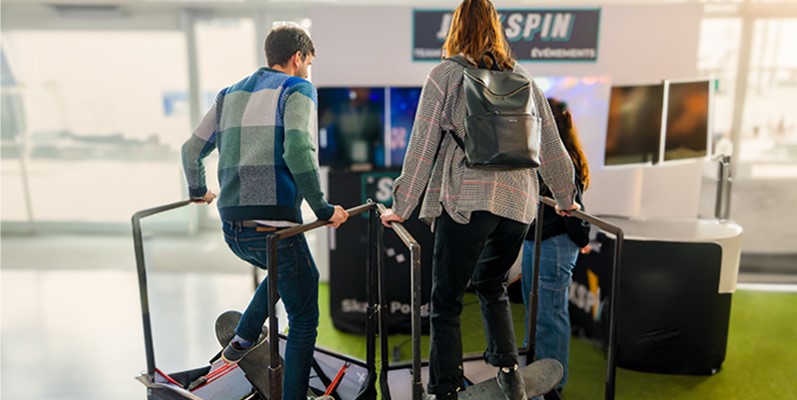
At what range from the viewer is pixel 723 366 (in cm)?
321

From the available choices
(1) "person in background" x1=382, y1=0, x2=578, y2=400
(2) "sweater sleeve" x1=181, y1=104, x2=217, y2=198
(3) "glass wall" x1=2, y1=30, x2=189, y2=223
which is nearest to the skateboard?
(2) "sweater sleeve" x1=181, y1=104, x2=217, y2=198

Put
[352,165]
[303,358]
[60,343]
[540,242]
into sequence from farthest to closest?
[352,165] → [60,343] → [540,242] → [303,358]

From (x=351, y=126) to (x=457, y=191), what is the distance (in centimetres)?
229

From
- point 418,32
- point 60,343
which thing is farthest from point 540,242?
point 60,343

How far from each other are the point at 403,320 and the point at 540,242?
1338mm

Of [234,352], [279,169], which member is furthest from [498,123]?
[234,352]

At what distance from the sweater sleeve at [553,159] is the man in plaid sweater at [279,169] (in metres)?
0.75

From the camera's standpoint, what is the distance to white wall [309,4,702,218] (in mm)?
3934

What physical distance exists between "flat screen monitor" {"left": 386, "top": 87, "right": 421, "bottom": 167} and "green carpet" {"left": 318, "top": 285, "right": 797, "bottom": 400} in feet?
4.10

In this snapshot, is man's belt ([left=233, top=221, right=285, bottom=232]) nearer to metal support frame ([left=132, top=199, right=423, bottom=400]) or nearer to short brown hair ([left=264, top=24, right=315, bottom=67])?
metal support frame ([left=132, top=199, right=423, bottom=400])

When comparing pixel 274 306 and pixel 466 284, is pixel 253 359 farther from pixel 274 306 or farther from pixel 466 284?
pixel 466 284

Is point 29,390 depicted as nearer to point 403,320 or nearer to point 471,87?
point 403,320

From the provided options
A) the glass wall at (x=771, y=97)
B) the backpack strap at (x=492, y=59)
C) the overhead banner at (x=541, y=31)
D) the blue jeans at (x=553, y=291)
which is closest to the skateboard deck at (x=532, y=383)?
the blue jeans at (x=553, y=291)

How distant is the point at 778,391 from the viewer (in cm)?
293
